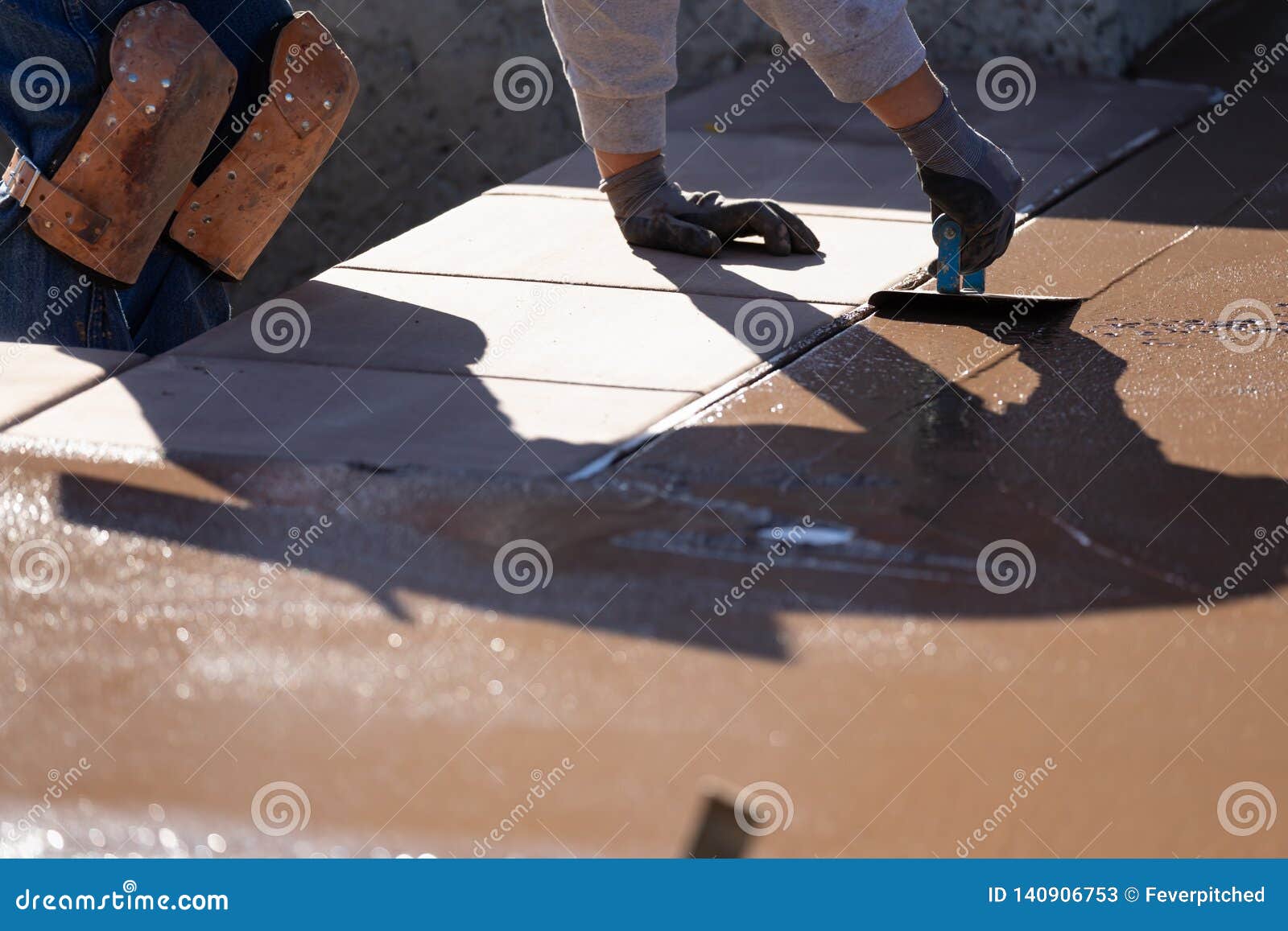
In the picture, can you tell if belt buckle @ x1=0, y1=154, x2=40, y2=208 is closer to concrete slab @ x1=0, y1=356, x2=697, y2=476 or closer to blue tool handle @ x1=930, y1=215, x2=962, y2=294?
concrete slab @ x1=0, y1=356, x2=697, y2=476

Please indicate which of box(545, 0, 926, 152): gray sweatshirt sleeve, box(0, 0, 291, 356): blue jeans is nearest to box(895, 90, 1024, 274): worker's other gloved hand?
box(545, 0, 926, 152): gray sweatshirt sleeve

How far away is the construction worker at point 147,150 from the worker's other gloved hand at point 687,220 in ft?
1.94

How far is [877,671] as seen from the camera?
1.65m

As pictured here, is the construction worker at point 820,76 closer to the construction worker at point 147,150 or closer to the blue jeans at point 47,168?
the construction worker at point 147,150

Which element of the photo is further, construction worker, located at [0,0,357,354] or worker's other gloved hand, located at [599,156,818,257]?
worker's other gloved hand, located at [599,156,818,257]

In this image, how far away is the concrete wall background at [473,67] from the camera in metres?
4.66

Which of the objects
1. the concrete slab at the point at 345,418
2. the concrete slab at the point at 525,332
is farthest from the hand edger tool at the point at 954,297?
the concrete slab at the point at 345,418

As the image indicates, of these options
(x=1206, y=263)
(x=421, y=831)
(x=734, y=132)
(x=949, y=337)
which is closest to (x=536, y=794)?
(x=421, y=831)

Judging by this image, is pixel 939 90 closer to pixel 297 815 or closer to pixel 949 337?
pixel 949 337

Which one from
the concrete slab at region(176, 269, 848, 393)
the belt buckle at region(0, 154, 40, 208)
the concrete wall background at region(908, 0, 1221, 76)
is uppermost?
the concrete wall background at region(908, 0, 1221, 76)

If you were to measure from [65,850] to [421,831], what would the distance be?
333 millimetres

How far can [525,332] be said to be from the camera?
2.68m

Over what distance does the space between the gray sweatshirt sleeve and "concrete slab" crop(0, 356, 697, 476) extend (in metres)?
0.70

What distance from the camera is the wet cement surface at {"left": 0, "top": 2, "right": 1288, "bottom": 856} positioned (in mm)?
1456
